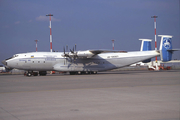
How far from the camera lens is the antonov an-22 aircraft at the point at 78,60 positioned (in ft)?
119

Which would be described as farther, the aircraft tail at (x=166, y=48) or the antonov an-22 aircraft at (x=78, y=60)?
the aircraft tail at (x=166, y=48)

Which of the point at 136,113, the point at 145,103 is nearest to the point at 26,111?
the point at 136,113

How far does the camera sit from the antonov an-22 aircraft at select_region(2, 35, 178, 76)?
36.1 metres

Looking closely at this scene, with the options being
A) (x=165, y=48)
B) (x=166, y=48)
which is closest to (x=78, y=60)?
(x=165, y=48)

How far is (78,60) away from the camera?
3841 centimetres

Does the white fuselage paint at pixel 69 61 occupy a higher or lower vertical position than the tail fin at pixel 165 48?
lower

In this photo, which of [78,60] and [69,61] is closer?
[69,61]

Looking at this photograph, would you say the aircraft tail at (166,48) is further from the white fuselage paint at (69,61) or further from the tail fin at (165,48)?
the white fuselage paint at (69,61)

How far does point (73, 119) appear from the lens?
6.98 m

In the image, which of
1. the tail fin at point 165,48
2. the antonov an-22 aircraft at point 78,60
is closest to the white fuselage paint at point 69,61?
the antonov an-22 aircraft at point 78,60

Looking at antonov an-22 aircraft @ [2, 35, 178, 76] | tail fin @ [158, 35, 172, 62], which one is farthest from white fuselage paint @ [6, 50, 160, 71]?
tail fin @ [158, 35, 172, 62]

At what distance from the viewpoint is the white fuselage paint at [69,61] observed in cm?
3609

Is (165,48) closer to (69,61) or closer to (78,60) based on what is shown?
(78,60)

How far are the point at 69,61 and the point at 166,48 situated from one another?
18950 millimetres
